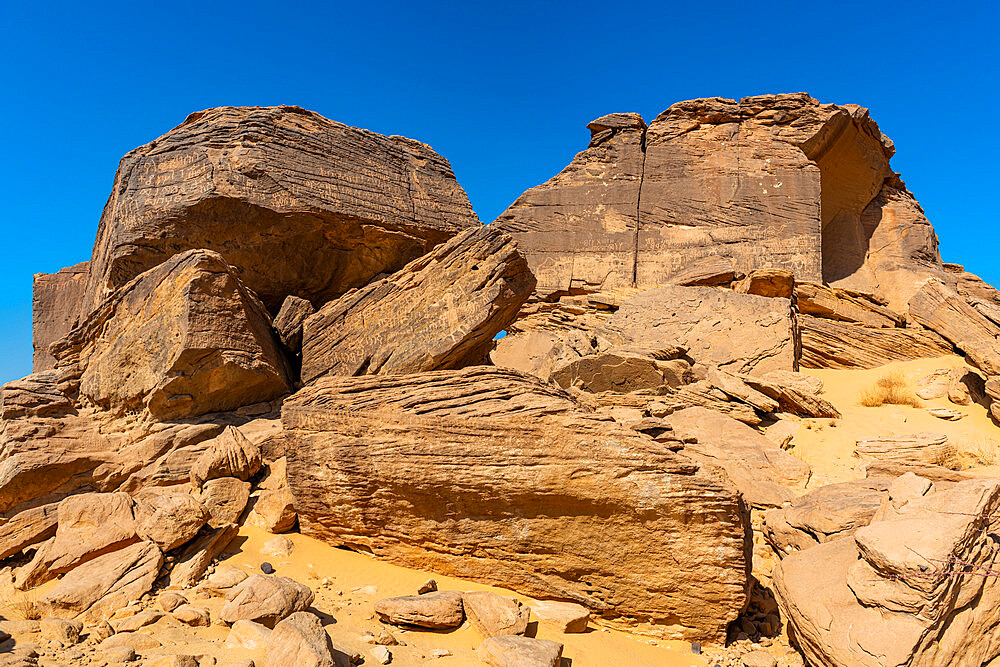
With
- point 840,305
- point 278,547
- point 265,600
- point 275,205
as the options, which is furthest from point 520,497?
point 840,305

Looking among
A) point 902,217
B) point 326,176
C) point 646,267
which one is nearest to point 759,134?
point 646,267

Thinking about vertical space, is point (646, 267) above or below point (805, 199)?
below

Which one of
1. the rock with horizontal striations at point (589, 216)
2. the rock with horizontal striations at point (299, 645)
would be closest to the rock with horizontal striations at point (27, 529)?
the rock with horizontal striations at point (299, 645)

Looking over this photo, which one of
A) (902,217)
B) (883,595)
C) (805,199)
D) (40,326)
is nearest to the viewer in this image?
(883,595)

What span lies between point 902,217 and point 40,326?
62.5 ft

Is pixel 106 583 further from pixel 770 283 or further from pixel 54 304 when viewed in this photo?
pixel 770 283

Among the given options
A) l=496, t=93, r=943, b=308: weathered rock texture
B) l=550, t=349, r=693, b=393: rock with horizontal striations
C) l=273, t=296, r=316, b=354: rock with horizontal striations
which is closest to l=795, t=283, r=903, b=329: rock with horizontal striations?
l=496, t=93, r=943, b=308: weathered rock texture

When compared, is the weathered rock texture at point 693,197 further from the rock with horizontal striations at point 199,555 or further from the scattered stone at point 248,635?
the scattered stone at point 248,635

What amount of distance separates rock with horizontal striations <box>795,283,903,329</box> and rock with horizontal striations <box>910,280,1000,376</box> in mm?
2833

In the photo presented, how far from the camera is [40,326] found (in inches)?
338

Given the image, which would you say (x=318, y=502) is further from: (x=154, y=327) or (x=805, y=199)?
(x=805, y=199)

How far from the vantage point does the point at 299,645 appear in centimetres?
261

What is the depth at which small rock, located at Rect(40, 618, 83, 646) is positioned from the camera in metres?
2.91

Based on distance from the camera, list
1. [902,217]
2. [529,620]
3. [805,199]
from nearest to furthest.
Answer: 1. [529,620]
2. [805,199]
3. [902,217]
